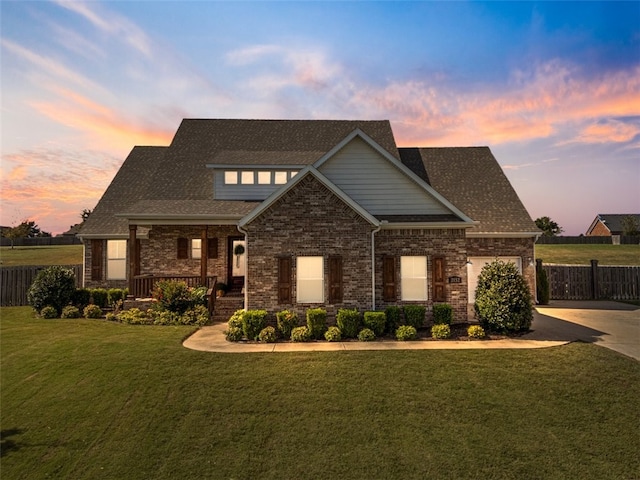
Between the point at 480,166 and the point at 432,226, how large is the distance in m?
10.4

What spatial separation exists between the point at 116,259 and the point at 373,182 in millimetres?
13824

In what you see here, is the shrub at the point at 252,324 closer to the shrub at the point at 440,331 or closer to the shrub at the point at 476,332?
the shrub at the point at 440,331

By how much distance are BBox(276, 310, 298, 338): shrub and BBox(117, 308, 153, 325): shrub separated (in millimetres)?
5843

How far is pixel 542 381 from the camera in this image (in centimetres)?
906

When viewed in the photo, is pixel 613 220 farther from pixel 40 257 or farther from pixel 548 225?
pixel 40 257

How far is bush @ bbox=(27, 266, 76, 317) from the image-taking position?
1598 cm

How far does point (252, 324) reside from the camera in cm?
1228

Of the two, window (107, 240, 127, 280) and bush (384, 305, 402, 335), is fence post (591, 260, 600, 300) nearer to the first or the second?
bush (384, 305, 402, 335)

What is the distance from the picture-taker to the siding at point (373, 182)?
50.0 feet

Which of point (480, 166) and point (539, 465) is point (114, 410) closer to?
point (539, 465)

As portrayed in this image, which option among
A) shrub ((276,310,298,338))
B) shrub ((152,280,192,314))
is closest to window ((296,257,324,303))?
shrub ((276,310,298,338))

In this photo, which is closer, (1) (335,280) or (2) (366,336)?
(2) (366,336)

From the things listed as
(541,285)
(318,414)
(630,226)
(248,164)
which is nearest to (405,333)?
(318,414)

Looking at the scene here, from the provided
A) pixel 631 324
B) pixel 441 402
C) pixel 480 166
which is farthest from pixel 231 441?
pixel 480 166
